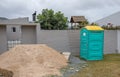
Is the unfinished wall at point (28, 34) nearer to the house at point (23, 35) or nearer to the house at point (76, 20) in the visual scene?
the house at point (23, 35)

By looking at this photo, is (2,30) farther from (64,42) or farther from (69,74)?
(69,74)

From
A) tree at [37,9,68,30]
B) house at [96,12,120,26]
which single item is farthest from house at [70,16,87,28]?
house at [96,12,120,26]

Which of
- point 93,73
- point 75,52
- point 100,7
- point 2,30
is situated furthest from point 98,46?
point 100,7

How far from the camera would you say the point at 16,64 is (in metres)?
9.33

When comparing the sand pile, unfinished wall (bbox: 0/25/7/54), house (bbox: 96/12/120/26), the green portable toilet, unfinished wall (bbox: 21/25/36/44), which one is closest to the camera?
the sand pile

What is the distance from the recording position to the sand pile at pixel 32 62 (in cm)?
840

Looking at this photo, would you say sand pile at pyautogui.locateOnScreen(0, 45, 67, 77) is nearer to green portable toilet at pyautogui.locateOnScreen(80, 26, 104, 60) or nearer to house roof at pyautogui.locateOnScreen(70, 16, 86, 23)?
green portable toilet at pyautogui.locateOnScreen(80, 26, 104, 60)

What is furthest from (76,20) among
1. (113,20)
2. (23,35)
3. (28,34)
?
(23,35)

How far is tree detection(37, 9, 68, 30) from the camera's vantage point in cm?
2405

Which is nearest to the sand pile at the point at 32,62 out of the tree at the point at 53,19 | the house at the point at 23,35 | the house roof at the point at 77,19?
the house at the point at 23,35

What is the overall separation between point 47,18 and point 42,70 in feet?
52.3

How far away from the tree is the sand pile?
13051mm

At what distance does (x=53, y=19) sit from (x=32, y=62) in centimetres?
1509

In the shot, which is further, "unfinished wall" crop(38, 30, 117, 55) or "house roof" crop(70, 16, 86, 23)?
"house roof" crop(70, 16, 86, 23)
